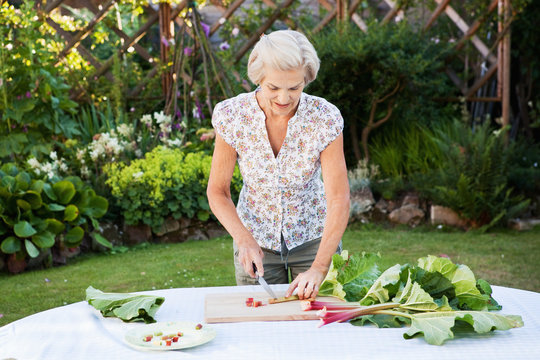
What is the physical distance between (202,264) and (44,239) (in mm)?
1107

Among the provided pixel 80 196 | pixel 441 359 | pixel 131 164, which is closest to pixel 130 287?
pixel 80 196

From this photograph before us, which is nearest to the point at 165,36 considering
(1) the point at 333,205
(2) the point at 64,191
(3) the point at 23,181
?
(2) the point at 64,191

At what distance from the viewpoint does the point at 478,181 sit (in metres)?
5.53

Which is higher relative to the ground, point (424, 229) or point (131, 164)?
point (131, 164)

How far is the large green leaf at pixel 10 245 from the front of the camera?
14.3ft

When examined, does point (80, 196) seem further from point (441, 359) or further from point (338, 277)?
point (441, 359)

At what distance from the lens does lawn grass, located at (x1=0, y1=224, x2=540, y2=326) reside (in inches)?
161

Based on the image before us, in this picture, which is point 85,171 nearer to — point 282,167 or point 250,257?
point 282,167

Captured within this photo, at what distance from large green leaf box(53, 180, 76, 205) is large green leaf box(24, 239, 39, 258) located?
0.39 metres

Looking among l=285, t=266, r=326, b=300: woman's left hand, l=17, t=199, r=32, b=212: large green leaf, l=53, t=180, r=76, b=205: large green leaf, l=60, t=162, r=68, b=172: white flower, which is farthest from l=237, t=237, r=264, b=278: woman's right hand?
l=60, t=162, r=68, b=172: white flower

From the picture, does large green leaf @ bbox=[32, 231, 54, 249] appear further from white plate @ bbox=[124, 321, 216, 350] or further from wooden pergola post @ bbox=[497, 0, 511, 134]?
wooden pergola post @ bbox=[497, 0, 511, 134]

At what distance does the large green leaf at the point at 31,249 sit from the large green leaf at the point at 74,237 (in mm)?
279

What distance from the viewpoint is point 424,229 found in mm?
5762

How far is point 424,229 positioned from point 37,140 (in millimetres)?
3435
